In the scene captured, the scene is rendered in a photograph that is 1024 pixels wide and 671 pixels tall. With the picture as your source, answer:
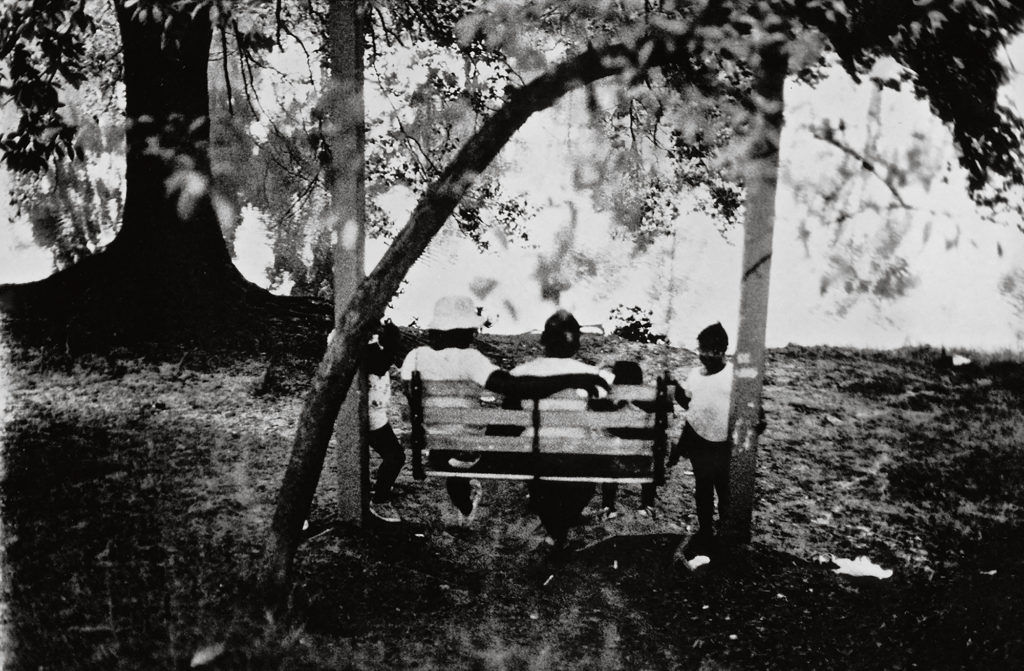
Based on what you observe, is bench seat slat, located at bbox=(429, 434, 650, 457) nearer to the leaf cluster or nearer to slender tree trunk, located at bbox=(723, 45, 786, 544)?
slender tree trunk, located at bbox=(723, 45, 786, 544)

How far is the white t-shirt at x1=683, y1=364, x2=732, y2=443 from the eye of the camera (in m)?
4.28

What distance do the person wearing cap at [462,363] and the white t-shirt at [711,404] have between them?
628 mm

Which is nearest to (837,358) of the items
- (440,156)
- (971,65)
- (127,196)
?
(971,65)

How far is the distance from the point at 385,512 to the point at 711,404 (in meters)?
2.35

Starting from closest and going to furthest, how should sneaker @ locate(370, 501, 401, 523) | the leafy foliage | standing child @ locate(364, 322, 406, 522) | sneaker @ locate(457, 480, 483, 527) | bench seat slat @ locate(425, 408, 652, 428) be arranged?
bench seat slat @ locate(425, 408, 652, 428) → standing child @ locate(364, 322, 406, 522) → sneaker @ locate(370, 501, 401, 523) → sneaker @ locate(457, 480, 483, 527) → the leafy foliage

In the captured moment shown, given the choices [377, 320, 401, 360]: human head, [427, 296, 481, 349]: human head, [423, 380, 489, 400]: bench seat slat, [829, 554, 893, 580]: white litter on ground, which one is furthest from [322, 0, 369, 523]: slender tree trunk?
[829, 554, 893, 580]: white litter on ground

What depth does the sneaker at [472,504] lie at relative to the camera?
504 cm

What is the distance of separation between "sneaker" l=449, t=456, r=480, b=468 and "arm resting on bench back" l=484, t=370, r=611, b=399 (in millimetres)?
435

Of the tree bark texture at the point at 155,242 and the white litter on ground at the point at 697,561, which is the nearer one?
the white litter on ground at the point at 697,561

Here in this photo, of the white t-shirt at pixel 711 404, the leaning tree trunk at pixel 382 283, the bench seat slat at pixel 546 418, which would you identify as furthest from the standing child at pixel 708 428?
the leaning tree trunk at pixel 382 283

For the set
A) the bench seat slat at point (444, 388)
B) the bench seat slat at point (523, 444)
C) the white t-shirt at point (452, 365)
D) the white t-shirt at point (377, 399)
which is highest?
the white t-shirt at point (452, 365)

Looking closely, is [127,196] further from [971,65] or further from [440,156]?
[971,65]

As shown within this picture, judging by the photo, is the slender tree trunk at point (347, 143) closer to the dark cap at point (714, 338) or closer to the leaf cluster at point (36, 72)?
the leaf cluster at point (36, 72)

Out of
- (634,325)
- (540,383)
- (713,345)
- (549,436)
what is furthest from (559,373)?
(634,325)
